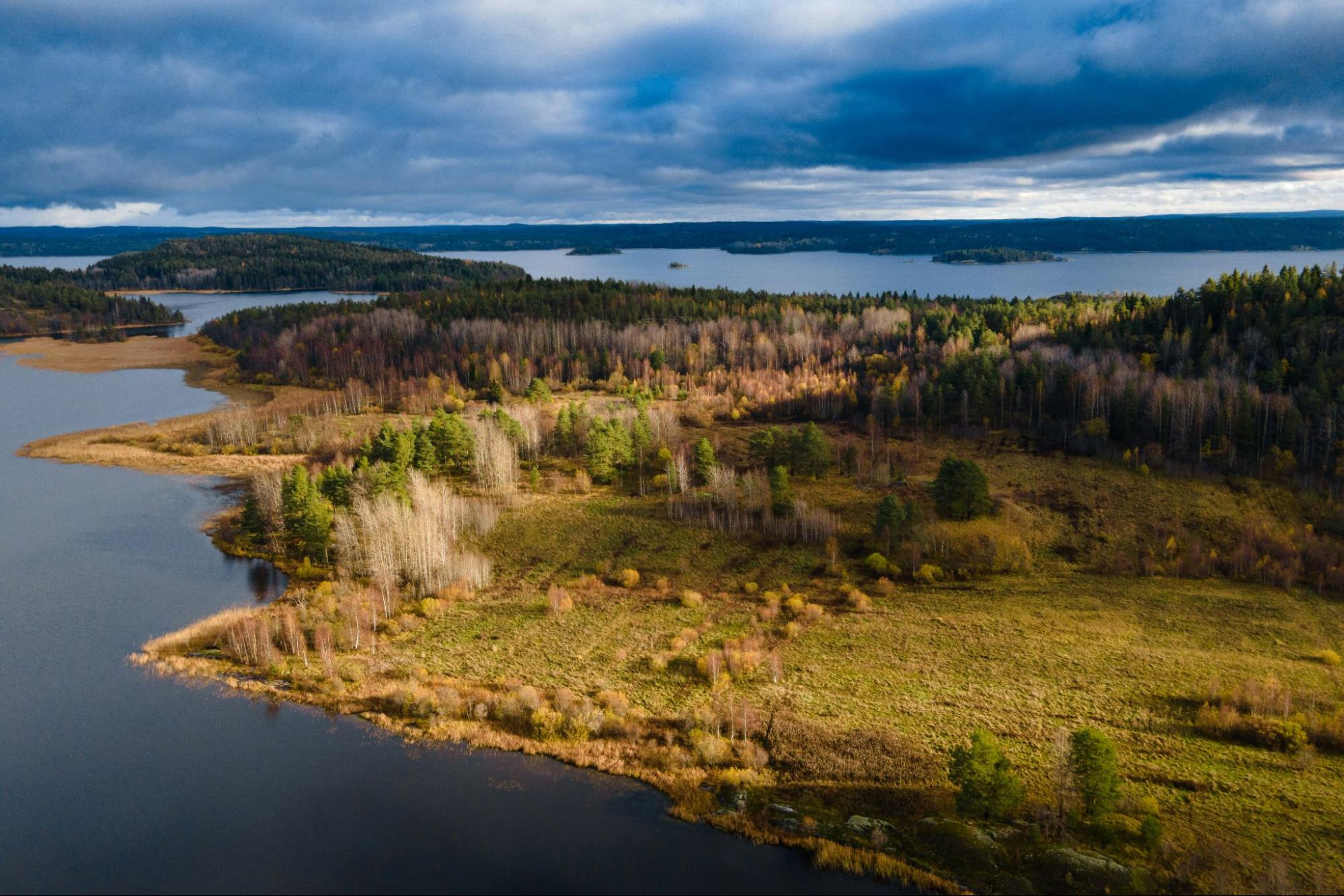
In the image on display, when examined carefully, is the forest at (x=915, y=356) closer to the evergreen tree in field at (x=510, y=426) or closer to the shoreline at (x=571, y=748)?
Answer: the evergreen tree in field at (x=510, y=426)

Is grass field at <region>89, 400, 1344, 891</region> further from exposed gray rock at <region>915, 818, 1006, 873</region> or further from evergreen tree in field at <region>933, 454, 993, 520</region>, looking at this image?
evergreen tree in field at <region>933, 454, 993, 520</region>

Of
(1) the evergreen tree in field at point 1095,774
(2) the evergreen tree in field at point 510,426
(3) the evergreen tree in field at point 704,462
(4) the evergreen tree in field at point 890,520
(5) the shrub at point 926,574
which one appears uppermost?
(2) the evergreen tree in field at point 510,426

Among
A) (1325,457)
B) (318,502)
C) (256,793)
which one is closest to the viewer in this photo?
(256,793)

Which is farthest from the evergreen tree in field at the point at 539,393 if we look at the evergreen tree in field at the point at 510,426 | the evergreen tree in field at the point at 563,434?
the evergreen tree in field at the point at 510,426

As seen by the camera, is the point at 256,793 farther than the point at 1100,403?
No

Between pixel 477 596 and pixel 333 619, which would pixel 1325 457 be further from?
pixel 333 619

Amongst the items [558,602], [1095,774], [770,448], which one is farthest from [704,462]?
[1095,774]

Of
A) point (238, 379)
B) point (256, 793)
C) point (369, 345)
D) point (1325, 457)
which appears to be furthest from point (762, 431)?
point (238, 379)
